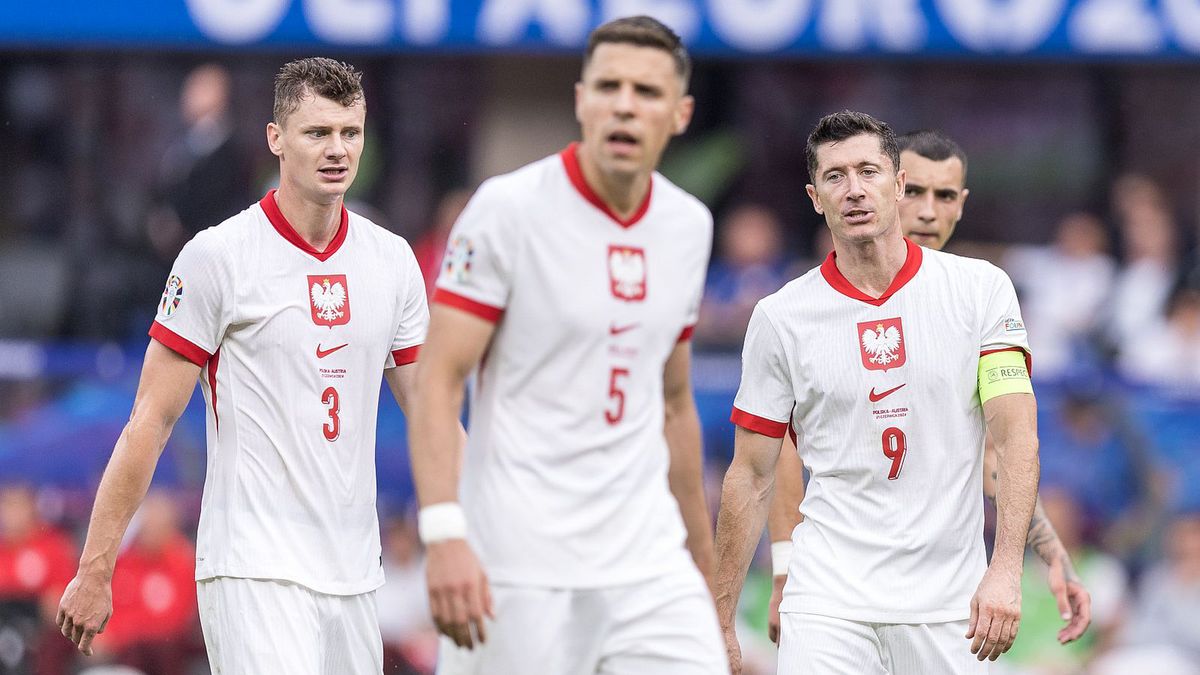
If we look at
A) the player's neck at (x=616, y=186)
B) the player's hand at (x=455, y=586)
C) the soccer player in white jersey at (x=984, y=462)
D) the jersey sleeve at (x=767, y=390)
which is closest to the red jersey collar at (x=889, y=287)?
the jersey sleeve at (x=767, y=390)

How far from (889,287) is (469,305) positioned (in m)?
2.03

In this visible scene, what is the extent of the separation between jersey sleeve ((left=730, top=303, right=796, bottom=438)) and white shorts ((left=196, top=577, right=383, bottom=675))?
1.46 metres

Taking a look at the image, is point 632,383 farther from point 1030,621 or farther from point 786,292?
point 1030,621

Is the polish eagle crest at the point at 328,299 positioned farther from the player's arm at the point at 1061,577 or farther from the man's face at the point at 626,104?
the player's arm at the point at 1061,577

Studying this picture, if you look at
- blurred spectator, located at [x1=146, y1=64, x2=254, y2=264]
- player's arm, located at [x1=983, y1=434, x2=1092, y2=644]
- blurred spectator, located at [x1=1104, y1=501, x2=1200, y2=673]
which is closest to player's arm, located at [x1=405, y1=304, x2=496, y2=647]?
player's arm, located at [x1=983, y1=434, x2=1092, y2=644]

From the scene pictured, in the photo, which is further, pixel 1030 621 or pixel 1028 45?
pixel 1028 45

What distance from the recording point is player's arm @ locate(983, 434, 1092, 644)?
7.42m

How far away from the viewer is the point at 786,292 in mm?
6887

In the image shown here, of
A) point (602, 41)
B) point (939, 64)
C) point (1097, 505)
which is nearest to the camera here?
point (602, 41)

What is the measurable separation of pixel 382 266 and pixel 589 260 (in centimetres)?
156

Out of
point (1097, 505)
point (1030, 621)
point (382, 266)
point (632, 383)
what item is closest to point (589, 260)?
point (632, 383)

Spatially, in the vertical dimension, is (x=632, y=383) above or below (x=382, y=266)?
below

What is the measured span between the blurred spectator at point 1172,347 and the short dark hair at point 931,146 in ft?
18.4

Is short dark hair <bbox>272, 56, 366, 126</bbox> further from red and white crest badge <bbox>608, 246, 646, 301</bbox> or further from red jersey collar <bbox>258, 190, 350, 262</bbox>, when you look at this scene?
red and white crest badge <bbox>608, 246, 646, 301</bbox>
